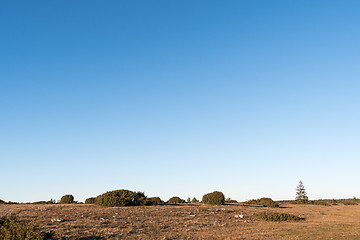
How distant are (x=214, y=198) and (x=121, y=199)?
1157 cm

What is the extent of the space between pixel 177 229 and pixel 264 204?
24212 mm

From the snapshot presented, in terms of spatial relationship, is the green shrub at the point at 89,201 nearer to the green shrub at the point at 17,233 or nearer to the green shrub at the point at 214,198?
the green shrub at the point at 214,198

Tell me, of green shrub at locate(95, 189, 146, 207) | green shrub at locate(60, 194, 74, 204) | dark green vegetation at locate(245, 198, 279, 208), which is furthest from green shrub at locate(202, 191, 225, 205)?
green shrub at locate(60, 194, 74, 204)

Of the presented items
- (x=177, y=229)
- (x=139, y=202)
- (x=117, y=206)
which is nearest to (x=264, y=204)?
(x=139, y=202)

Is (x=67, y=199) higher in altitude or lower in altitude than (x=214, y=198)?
higher

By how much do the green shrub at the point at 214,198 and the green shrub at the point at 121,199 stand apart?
28.7 ft

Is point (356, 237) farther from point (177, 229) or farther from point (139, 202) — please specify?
point (139, 202)

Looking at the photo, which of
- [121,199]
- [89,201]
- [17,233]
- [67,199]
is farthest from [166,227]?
[67,199]

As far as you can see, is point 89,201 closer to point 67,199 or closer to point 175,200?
point 67,199

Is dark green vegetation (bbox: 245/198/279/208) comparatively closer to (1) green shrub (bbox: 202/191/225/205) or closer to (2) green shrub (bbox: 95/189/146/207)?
(1) green shrub (bbox: 202/191/225/205)

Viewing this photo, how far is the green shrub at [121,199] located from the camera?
25375mm

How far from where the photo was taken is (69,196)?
32781 millimetres

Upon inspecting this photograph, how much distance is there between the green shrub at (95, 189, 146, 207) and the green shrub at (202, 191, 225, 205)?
8741 millimetres

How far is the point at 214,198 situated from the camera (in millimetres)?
32531
